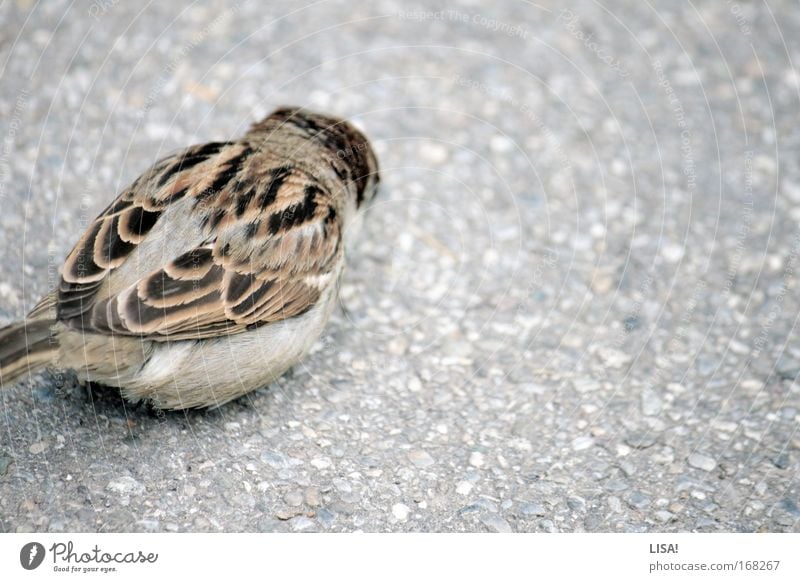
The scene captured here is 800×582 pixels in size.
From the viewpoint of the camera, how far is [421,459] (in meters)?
5.30

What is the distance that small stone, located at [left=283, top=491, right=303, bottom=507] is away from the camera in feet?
16.1

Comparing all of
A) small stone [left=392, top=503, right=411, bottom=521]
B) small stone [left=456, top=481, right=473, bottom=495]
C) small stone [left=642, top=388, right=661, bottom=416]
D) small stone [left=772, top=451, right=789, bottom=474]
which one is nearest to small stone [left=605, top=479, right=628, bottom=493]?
small stone [left=642, top=388, right=661, bottom=416]

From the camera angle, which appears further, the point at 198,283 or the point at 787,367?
the point at 787,367

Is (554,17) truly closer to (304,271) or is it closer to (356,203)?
(356,203)

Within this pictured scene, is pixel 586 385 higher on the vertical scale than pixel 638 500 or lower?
higher

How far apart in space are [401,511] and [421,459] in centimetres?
40

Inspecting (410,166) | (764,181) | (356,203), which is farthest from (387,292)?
(764,181)

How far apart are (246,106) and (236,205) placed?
2.66 meters

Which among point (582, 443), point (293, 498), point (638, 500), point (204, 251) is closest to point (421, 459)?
point (293, 498)

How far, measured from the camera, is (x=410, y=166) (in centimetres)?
737

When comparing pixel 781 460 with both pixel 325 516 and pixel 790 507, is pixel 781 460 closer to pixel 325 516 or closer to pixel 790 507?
pixel 790 507

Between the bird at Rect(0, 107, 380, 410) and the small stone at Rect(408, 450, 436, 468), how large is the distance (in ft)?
2.75

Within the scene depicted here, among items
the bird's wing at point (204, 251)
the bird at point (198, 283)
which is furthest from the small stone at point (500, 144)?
the bird's wing at point (204, 251)
